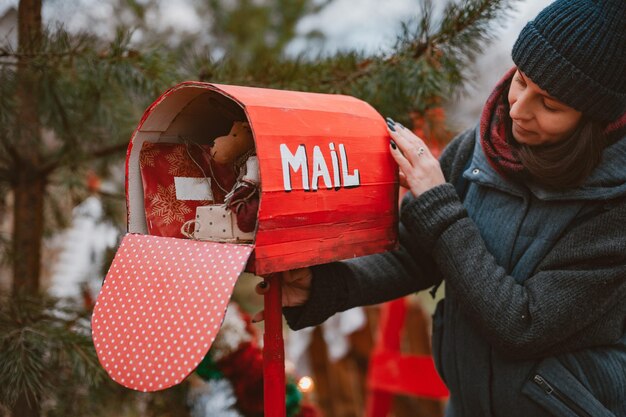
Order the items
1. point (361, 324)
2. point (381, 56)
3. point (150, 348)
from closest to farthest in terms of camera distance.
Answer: point (150, 348)
point (381, 56)
point (361, 324)

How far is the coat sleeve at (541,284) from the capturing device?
0.87 metres

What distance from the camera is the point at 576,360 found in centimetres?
92

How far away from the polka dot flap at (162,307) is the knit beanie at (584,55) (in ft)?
1.66

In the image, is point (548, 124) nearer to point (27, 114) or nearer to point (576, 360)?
point (576, 360)

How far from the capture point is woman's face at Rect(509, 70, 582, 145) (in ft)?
2.88

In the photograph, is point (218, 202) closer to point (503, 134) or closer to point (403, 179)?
point (403, 179)

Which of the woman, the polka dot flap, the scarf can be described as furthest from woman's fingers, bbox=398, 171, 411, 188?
the polka dot flap

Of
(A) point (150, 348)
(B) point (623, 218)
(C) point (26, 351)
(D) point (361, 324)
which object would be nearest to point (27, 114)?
(C) point (26, 351)

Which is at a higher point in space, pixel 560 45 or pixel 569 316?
pixel 560 45

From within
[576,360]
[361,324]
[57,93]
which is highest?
[57,93]

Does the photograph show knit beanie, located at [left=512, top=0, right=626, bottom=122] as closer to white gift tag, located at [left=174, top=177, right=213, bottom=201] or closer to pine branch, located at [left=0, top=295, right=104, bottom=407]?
white gift tag, located at [left=174, top=177, right=213, bottom=201]

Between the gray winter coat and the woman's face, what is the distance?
81 millimetres

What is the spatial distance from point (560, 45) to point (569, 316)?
0.39 m

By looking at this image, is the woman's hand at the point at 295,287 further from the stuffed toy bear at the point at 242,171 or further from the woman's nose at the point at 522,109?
the woman's nose at the point at 522,109
